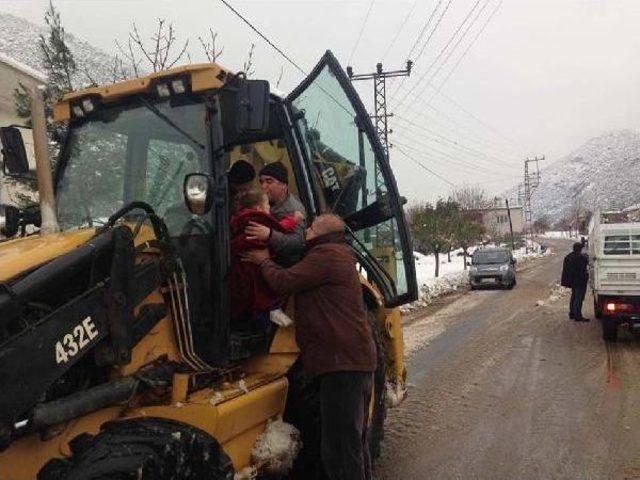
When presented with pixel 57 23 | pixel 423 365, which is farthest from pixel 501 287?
pixel 57 23

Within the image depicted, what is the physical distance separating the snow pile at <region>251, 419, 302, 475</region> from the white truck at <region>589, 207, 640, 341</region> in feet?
26.2

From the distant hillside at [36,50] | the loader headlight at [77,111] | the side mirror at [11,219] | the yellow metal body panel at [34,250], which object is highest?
the distant hillside at [36,50]

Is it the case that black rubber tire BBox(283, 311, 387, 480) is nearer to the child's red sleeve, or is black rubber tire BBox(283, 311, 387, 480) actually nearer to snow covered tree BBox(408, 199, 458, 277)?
the child's red sleeve

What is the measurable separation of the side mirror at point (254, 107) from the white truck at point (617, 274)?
8.56 metres

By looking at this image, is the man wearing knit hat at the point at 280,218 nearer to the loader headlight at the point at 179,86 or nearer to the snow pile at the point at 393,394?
the loader headlight at the point at 179,86

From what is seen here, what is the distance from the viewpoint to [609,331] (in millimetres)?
10602

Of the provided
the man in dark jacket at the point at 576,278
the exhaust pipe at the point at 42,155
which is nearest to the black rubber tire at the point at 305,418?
the exhaust pipe at the point at 42,155

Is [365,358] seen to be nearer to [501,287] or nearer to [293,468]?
[293,468]

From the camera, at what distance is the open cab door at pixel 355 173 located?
433 cm

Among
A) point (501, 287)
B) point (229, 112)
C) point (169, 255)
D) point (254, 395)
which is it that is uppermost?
point (229, 112)

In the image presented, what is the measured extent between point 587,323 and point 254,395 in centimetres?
1124

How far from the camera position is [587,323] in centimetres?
1305

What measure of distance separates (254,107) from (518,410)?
15.6ft

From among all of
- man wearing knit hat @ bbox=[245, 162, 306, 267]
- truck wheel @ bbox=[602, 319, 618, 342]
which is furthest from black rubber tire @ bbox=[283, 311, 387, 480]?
truck wheel @ bbox=[602, 319, 618, 342]
